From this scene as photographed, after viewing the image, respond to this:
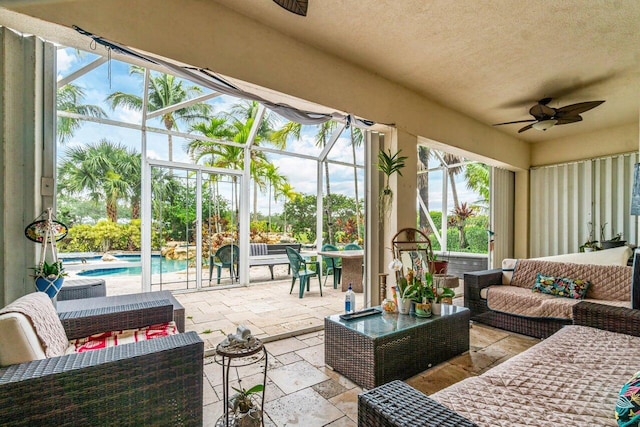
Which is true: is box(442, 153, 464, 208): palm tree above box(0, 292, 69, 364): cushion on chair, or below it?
above

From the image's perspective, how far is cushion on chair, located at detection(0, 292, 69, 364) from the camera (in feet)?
4.15

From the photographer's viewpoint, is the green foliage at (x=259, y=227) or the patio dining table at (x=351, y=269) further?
the green foliage at (x=259, y=227)

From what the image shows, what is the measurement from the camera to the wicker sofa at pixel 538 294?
9.37 feet

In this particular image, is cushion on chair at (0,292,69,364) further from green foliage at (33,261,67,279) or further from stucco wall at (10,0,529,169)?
stucco wall at (10,0,529,169)

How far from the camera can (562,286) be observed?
3.12m

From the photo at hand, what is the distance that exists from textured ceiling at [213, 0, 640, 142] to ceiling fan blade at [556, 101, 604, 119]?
36cm

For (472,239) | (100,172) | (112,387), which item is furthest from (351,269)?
(100,172)

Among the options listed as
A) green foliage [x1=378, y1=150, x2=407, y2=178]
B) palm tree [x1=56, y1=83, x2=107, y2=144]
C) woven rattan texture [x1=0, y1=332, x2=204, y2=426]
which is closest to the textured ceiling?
green foliage [x1=378, y1=150, x2=407, y2=178]

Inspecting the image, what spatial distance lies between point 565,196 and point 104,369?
6481 mm

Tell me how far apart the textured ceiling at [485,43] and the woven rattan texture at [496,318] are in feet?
7.52

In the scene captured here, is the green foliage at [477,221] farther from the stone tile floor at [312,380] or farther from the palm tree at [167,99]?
the palm tree at [167,99]

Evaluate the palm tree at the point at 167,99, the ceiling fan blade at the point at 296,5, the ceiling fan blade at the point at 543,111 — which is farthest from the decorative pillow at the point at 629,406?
the palm tree at the point at 167,99

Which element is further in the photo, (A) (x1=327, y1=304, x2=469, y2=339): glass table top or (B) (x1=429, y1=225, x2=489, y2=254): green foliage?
(B) (x1=429, y1=225, x2=489, y2=254): green foliage

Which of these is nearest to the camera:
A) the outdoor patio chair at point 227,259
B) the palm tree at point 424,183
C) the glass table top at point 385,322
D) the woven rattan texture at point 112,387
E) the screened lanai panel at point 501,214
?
the woven rattan texture at point 112,387
